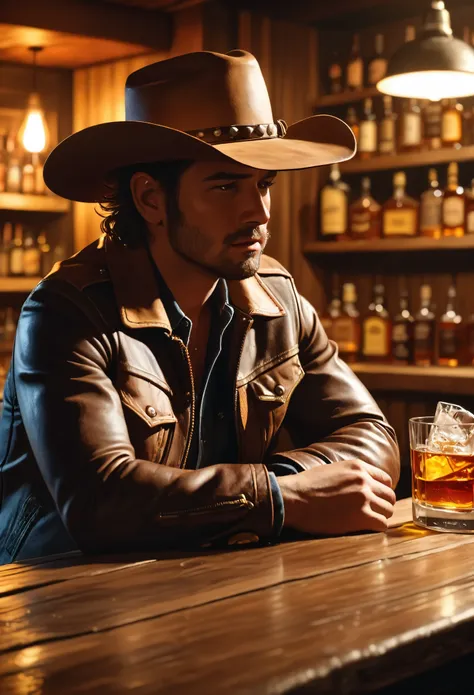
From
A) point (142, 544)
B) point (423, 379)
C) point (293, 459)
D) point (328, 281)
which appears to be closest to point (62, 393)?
point (142, 544)

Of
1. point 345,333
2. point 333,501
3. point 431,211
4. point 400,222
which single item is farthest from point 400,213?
point 333,501

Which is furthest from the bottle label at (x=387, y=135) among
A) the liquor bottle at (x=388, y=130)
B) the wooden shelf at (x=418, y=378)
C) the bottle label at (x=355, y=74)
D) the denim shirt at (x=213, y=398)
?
the denim shirt at (x=213, y=398)

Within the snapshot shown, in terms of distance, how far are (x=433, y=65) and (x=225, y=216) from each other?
1275 millimetres

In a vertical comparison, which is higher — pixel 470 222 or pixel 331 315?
pixel 470 222

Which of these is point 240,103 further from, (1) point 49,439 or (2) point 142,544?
(2) point 142,544

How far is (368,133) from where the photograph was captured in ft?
14.1

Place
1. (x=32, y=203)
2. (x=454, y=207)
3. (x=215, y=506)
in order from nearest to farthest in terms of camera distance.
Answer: (x=215, y=506) < (x=454, y=207) < (x=32, y=203)

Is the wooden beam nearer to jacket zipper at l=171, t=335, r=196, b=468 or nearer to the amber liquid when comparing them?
jacket zipper at l=171, t=335, r=196, b=468

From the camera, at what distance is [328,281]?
4.63 metres

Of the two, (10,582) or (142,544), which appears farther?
(142,544)

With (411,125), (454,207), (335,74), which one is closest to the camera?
(454,207)

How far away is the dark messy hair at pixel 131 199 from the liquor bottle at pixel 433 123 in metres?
2.46

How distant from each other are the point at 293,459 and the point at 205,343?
332 mm

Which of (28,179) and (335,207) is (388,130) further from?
(28,179)
